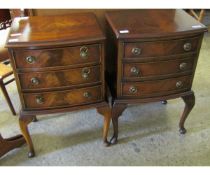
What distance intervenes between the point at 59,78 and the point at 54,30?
0.24 m

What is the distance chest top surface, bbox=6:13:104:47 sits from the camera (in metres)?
1.11

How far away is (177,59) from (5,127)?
1289 millimetres

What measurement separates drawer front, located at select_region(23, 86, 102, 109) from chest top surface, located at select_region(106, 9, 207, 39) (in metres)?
0.35

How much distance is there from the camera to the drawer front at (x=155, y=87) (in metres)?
1.34

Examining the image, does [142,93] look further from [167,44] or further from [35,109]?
[35,109]

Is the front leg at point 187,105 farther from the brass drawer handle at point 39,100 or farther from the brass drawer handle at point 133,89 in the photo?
the brass drawer handle at point 39,100

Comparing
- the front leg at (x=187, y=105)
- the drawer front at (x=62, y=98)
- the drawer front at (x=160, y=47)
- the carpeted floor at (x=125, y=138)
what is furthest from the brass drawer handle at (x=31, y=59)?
the front leg at (x=187, y=105)

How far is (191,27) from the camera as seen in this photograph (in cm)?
123

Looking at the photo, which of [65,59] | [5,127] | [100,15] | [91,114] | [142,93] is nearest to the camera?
[65,59]

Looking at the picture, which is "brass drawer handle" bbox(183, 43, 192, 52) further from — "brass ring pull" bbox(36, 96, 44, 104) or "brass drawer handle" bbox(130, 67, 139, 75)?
"brass ring pull" bbox(36, 96, 44, 104)

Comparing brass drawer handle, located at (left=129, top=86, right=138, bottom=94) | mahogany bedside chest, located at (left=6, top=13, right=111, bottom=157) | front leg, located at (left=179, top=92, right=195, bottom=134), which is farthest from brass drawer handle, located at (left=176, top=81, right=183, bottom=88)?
mahogany bedside chest, located at (left=6, top=13, right=111, bottom=157)

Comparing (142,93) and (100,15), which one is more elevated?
(100,15)

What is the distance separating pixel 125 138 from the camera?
1.68 m
